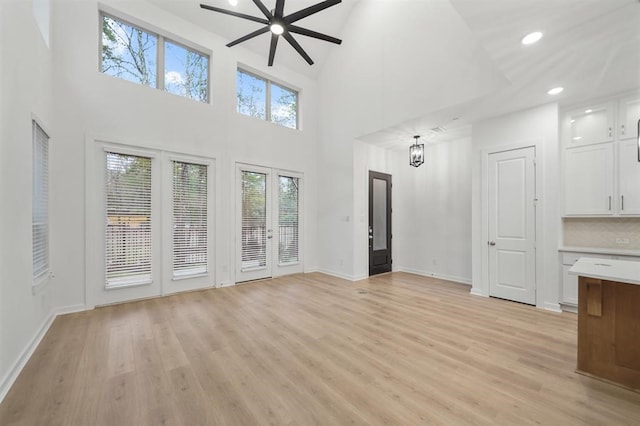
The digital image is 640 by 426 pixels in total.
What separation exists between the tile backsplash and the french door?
498cm

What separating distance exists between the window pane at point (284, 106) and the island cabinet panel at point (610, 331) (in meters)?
5.92

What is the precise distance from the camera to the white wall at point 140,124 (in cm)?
368

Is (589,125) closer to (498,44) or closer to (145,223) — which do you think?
(498,44)

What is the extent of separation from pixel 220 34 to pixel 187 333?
5.42 meters

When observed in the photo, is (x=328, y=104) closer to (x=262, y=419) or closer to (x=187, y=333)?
(x=187, y=333)

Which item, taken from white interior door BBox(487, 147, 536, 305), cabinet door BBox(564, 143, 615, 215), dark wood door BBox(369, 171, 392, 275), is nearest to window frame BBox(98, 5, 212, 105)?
dark wood door BBox(369, 171, 392, 275)

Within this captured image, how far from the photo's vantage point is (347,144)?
584cm

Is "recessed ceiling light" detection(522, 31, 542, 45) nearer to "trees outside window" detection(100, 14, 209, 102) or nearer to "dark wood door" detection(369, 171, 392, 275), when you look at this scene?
"dark wood door" detection(369, 171, 392, 275)

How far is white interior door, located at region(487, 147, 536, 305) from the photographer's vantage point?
395 centimetres

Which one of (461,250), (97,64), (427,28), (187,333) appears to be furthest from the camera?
(461,250)

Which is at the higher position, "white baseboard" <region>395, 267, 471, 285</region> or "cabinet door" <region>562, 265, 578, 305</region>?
"cabinet door" <region>562, 265, 578, 305</region>

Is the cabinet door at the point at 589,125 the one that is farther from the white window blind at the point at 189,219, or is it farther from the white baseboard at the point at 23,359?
the white baseboard at the point at 23,359

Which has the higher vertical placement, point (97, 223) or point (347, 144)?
point (347, 144)

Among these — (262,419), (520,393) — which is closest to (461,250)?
(520,393)
